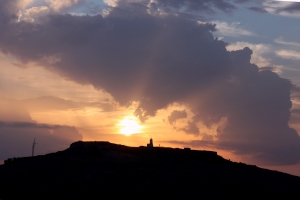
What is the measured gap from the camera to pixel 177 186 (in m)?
33.7

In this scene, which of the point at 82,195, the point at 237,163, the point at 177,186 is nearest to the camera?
the point at 82,195

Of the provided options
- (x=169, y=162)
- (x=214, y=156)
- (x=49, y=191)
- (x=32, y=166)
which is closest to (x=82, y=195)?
(x=49, y=191)

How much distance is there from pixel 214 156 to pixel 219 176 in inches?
340

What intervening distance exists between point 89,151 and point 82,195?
377 inches

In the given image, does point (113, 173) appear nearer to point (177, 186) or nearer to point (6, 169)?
point (177, 186)

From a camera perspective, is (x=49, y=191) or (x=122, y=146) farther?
(x=122, y=146)

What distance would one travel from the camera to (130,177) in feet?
112

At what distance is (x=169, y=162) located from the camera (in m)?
39.8

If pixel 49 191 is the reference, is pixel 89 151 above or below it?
above

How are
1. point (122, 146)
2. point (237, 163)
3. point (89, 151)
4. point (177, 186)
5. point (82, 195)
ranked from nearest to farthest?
1. point (82, 195)
2. point (177, 186)
3. point (89, 151)
4. point (122, 146)
5. point (237, 163)

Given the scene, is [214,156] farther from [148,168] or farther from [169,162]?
[148,168]

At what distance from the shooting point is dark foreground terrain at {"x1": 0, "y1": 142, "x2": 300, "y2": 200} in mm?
31516

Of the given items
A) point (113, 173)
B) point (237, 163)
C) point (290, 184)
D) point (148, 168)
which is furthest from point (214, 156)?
point (113, 173)

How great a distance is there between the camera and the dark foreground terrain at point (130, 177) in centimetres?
3152
